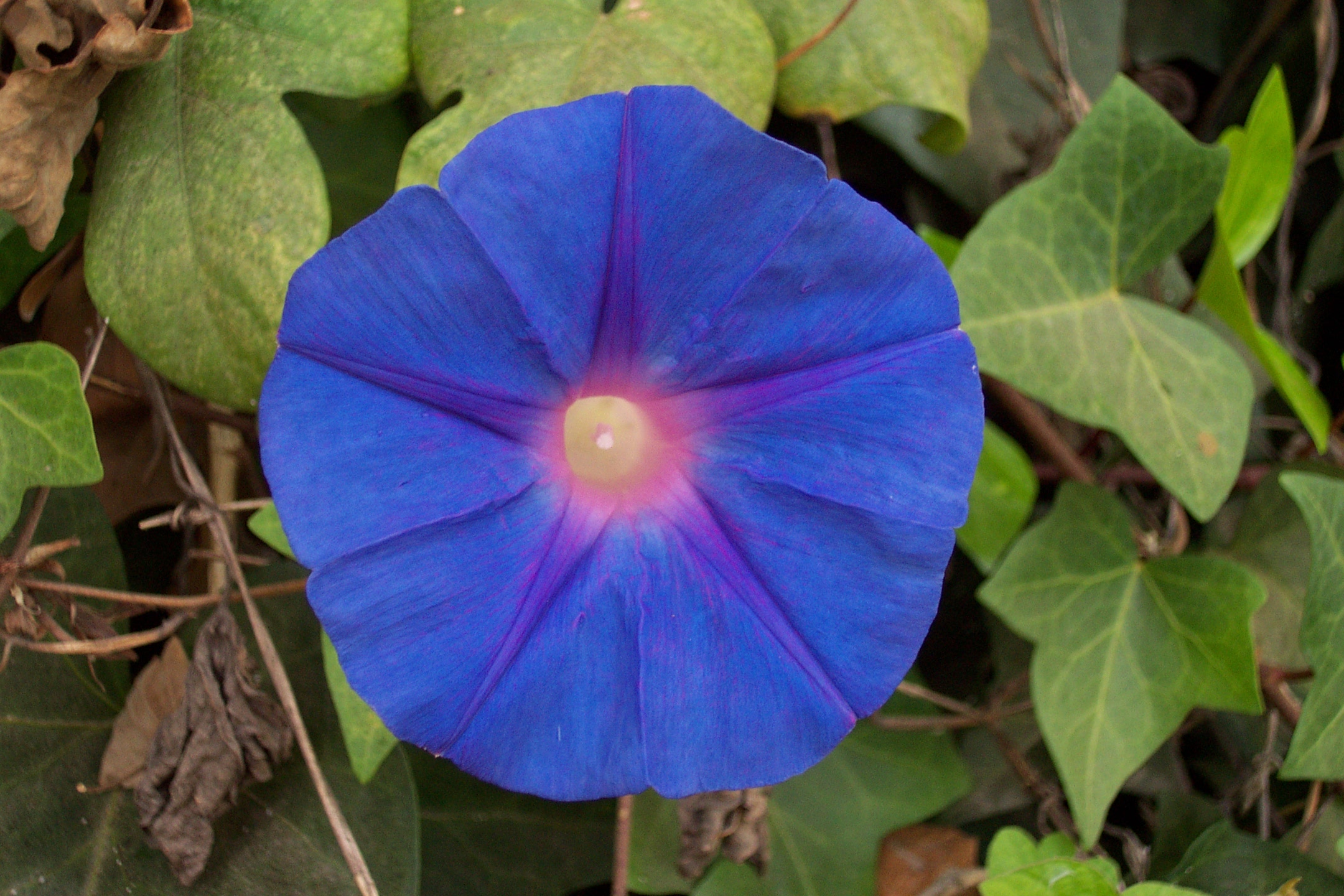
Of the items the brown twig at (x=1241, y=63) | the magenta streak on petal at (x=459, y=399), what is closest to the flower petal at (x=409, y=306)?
the magenta streak on petal at (x=459, y=399)

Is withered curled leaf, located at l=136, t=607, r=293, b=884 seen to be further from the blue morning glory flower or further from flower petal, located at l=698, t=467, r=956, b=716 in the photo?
flower petal, located at l=698, t=467, r=956, b=716

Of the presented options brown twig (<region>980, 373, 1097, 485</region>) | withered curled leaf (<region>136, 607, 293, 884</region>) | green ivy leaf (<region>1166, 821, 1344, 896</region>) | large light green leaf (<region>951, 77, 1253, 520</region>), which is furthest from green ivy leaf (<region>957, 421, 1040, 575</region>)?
withered curled leaf (<region>136, 607, 293, 884</region>)

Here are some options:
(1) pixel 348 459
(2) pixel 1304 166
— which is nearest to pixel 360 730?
(1) pixel 348 459

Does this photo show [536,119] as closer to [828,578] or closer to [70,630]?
[828,578]

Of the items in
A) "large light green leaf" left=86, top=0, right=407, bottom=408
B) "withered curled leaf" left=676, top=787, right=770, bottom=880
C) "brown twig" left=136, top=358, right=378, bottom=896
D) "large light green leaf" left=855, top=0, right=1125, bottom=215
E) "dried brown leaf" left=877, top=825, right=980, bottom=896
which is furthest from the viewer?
"large light green leaf" left=855, top=0, right=1125, bottom=215

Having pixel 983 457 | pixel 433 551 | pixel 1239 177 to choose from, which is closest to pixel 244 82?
pixel 433 551

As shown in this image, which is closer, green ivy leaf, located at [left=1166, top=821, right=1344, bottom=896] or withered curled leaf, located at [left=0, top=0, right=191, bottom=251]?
withered curled leaf, located at [left=0, top=0, right=191, bottom=251]
